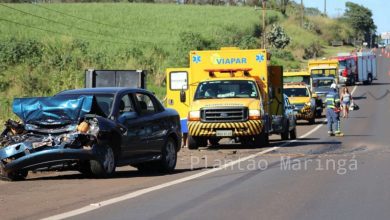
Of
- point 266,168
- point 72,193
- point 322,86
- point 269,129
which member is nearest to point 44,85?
point 322,86


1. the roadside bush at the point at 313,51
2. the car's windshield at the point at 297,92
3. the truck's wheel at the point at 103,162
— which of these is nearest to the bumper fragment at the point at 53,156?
the truck's wheel at the point at 103,162

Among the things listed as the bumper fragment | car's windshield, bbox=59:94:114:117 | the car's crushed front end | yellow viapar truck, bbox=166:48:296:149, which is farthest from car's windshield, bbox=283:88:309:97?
the bumper fragment

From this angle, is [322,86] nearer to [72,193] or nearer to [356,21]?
[72,193]

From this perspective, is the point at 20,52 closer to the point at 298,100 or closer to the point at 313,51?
the point at 298,100

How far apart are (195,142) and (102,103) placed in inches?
329

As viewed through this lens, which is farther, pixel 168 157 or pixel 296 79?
pixel 296 79

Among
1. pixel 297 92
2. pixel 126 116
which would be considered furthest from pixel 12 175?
pixel 297 92

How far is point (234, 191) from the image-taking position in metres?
12.2

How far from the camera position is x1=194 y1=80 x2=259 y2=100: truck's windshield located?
22.6m

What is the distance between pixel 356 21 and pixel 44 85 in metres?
159

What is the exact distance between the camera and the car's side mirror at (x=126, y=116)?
13850 millimetres

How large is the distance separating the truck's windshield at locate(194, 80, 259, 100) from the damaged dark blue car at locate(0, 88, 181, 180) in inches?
315

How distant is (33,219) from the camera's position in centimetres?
953

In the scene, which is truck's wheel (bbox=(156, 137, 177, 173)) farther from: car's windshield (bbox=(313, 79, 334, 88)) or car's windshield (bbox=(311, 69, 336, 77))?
car's windshield (bbox=(311, 69, 336, 77))
